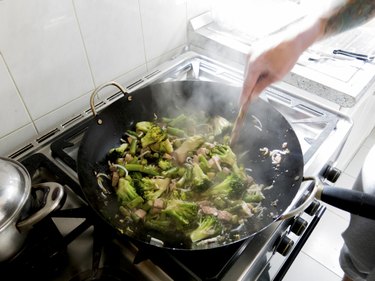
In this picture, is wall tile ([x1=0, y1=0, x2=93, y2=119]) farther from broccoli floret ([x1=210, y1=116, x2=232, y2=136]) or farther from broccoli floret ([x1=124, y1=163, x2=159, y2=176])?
broccoli floret ([x1=210, y1=116, x2=232, y2=136])

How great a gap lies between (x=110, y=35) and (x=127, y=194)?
530 mm

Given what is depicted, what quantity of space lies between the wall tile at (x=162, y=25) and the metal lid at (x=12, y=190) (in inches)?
26.7

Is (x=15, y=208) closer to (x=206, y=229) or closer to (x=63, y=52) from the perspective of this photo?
(x=206, y=229)

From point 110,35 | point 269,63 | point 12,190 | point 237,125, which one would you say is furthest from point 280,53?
point 12,190

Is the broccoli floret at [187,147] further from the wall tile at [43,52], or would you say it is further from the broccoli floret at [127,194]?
the wall tile at [43,52]

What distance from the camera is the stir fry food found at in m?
0.66

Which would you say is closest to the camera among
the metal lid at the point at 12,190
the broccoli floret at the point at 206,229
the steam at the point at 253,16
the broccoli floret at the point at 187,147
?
the metal lid at the point at 12,190

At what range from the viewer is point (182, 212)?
68cm

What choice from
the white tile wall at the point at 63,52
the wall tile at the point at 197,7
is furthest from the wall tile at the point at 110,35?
the wall tile at the point at 197,7

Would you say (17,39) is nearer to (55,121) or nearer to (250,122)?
(55,121)

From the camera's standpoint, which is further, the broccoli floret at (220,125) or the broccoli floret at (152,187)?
the broccoli floret at (220,125)

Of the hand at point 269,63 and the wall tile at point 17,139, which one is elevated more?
the hand at point 269,63

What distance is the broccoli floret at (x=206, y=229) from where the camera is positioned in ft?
2.09

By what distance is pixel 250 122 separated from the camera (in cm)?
92
